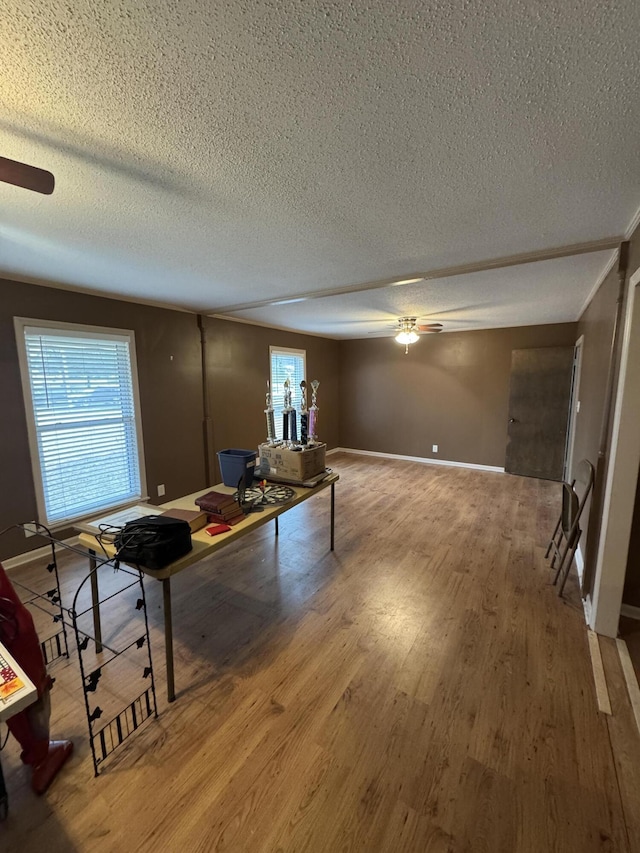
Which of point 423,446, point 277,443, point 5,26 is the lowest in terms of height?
point 423,446

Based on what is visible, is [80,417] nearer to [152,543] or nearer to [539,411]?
[152,543]

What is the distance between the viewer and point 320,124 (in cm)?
117

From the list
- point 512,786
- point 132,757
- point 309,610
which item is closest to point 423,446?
→ point 309,610

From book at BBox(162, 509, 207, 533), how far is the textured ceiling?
5.40ft

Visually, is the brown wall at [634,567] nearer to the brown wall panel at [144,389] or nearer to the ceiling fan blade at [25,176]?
the ceiling fan blade at [25,176]

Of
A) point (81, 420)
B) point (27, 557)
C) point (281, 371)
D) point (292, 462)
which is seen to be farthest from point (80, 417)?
point (281, 371)

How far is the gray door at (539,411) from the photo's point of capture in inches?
201

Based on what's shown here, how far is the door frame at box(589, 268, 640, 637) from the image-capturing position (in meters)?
1.85

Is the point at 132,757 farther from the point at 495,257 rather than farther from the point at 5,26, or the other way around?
the point at 495,257

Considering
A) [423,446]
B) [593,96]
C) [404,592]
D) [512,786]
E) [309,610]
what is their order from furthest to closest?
[423,446]
[404,592]
[309,610]
[512,786]
[593,96]

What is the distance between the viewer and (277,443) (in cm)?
303

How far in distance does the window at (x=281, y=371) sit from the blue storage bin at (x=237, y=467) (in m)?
2.99

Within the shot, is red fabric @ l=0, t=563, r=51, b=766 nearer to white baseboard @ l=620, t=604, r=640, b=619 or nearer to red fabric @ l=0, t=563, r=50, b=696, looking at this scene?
red fabric @ l=0, t=563, r=50, b=696

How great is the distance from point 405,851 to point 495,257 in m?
3.09
